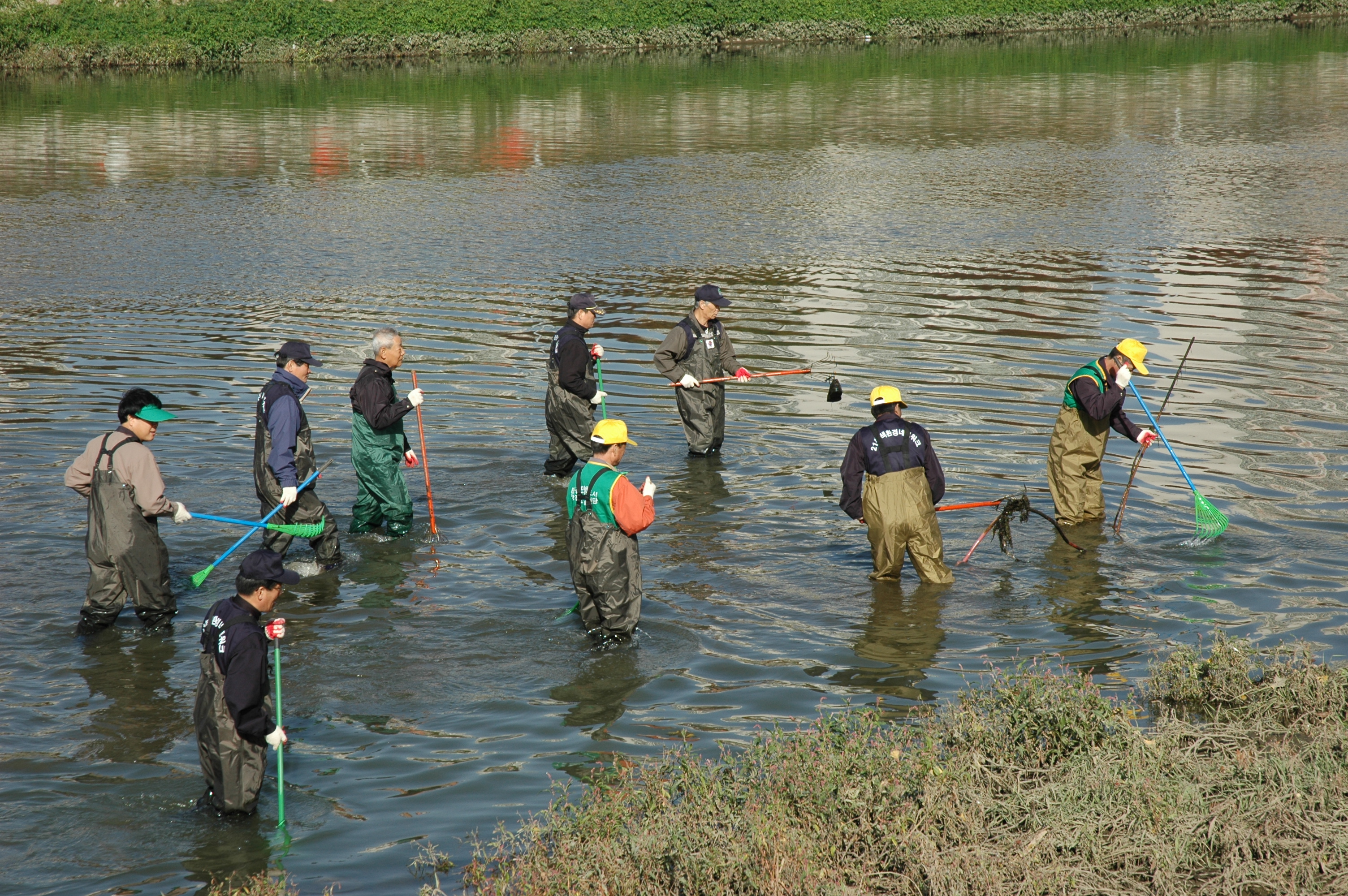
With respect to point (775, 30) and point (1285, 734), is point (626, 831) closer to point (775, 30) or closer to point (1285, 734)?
point (1285, 734)

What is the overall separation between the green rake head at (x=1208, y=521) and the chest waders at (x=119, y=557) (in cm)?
960

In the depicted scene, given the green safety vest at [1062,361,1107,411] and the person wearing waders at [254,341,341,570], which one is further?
the green safety vest at [1062,361,1107,411]

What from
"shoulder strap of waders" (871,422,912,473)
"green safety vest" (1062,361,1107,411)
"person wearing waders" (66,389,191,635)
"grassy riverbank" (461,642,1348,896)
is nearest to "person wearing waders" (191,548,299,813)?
"grassy riverbank" (461,642,1348,896)

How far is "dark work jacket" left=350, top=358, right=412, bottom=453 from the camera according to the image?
1233cm

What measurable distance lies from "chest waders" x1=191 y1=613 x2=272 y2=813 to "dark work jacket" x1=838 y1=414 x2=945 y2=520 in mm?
5439

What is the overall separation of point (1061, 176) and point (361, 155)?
20.3 meters

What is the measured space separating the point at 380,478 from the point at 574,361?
2644 millimetres

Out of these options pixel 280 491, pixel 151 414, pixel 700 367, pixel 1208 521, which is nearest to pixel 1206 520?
pixel 1208 521

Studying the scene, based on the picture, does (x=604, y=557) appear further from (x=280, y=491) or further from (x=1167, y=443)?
(x=1167, y=443)

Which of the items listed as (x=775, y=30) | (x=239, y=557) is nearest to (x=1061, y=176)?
(x=239, y=557)

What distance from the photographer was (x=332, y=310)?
22172 millimetres

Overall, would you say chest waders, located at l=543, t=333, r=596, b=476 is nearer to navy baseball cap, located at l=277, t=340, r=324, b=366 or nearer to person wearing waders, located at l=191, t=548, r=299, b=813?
navy baseball cap, located at l=277, t=340, r=324, b=366

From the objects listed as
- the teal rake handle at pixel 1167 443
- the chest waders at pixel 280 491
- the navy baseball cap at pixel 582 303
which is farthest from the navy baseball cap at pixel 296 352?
the teal rake handle at pixel 1167 443

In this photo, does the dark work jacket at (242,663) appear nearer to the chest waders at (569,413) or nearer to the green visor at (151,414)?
the green visor at (151,414)
